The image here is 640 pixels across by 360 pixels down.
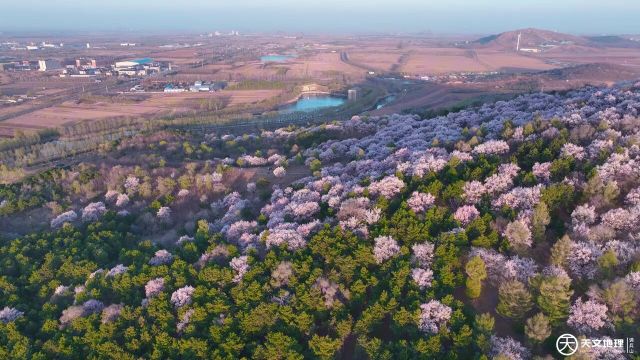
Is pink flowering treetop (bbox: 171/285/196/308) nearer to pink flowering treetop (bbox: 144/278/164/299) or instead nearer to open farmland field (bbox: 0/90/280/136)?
pink flowering treetop (bbox: 144/278/164/299)

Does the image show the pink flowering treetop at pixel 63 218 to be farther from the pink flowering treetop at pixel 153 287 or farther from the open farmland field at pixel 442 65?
the open farmland field at pixel 442 65

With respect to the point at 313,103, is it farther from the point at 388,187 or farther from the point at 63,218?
the point at 388,187

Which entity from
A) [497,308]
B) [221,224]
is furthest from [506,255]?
[221,224]

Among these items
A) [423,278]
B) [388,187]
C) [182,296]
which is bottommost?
[182,296]

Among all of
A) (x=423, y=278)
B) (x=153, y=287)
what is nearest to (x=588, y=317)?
(x=423, y=278)

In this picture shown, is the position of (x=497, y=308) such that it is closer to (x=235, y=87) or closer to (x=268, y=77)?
(x=235, y=87)
